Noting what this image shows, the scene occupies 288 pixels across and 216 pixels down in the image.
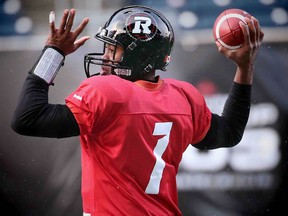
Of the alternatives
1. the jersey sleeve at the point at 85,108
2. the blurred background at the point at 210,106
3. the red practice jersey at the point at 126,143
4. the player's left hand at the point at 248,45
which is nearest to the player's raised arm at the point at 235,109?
the player's left hand at the point at 248,45

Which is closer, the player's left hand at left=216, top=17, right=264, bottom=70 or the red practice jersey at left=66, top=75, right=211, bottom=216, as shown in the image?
the red practice jersey at left=66, top=75, right=211, bottom=216

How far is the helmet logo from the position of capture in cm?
291

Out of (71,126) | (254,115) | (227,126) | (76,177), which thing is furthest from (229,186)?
(71,126)

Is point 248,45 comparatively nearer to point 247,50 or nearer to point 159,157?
point 247,50

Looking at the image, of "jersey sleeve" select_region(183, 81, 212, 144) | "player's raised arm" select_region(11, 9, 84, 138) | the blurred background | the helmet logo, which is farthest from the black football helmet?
the blurred background

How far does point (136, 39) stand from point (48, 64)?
446mm

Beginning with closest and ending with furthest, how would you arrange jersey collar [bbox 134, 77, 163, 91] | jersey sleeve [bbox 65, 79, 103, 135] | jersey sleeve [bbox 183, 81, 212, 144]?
jersey sleeve [bbox 65, 79, 103, 135] → jersey collar [bbox 134, 77, 163, 91] → jersey sleeve [bbox 183, 81, 212, 144]

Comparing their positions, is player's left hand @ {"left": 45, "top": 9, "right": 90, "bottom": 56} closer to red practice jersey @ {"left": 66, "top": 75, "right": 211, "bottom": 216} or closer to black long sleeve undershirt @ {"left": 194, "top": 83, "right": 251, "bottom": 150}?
red practice jersey @ {"left": 66, "top": 75, "right": 211, "bottom": 216}

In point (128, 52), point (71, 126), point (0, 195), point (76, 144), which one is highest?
point (128, 52)

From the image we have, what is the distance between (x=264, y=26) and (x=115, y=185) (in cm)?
217

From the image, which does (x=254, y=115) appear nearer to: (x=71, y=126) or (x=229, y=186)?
(x=229, y=186)

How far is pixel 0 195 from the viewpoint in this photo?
4.65m

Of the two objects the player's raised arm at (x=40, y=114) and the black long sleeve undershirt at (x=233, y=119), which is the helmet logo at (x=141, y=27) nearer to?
the player's raised arm at (x=40, y=114)

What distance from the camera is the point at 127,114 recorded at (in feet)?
8.59
